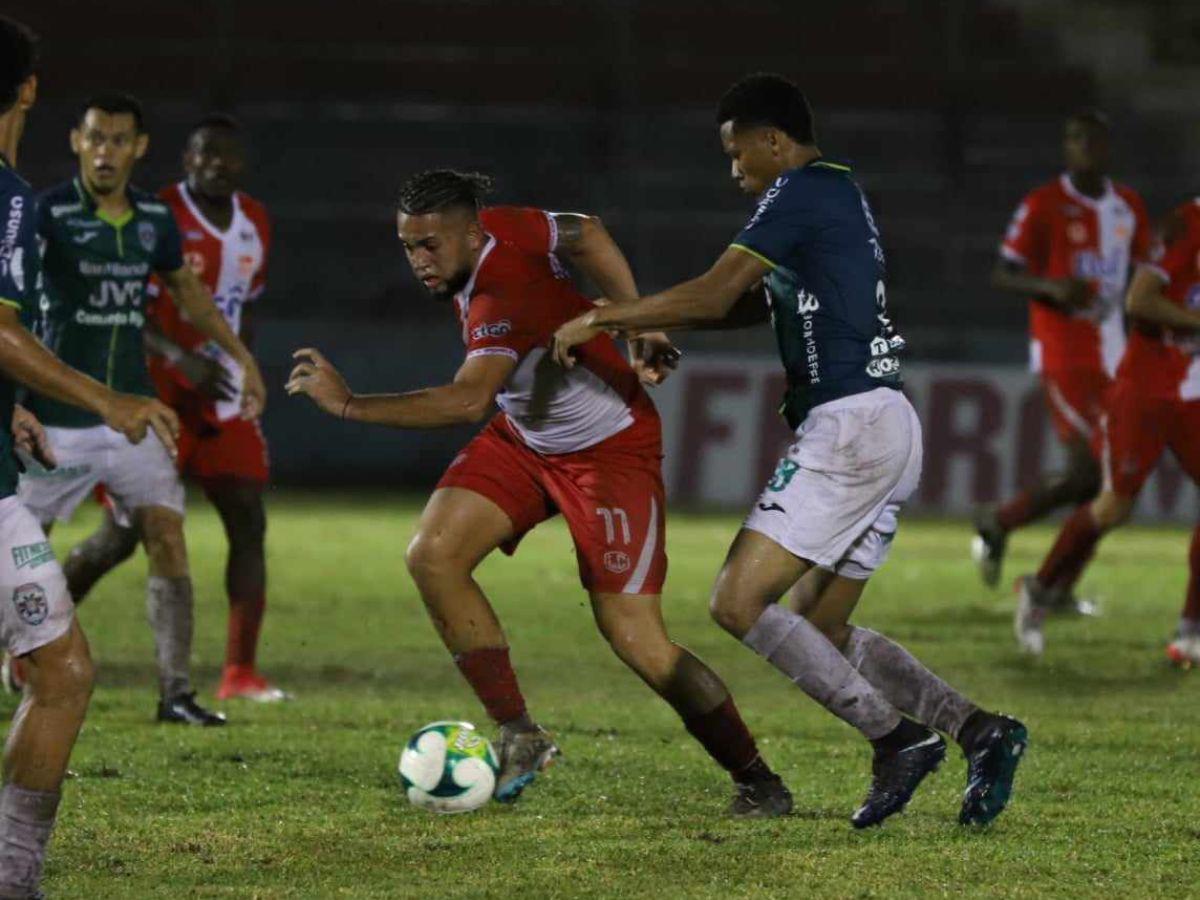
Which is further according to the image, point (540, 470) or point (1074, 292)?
point (1074, 292)

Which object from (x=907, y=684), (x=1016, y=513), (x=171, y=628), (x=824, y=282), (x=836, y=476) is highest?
(x=824, y=282)

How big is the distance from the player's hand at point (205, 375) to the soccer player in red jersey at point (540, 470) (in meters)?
2.31

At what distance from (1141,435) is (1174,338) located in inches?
20.6

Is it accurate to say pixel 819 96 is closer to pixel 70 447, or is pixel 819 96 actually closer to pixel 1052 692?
pixel 1052 692

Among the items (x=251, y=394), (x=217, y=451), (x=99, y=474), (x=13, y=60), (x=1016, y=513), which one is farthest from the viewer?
(x=1016, y=513)

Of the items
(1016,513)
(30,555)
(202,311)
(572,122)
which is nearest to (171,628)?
(202,311)

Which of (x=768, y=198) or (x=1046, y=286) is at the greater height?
(x=768, y=198)

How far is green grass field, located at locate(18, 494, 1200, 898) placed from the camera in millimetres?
5523

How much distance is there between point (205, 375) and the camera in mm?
8758

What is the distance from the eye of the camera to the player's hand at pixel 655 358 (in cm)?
650

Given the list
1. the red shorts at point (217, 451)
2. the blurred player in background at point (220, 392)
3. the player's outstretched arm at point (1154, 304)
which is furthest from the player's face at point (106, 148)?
the player's outstretched arm at point (1154, 304)

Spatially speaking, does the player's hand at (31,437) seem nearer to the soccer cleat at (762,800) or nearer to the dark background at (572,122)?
the soccer cleat at (762,800)

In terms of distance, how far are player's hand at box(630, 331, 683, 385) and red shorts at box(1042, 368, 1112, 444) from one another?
20.1 feet

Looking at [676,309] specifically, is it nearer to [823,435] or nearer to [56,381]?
[823,435]
